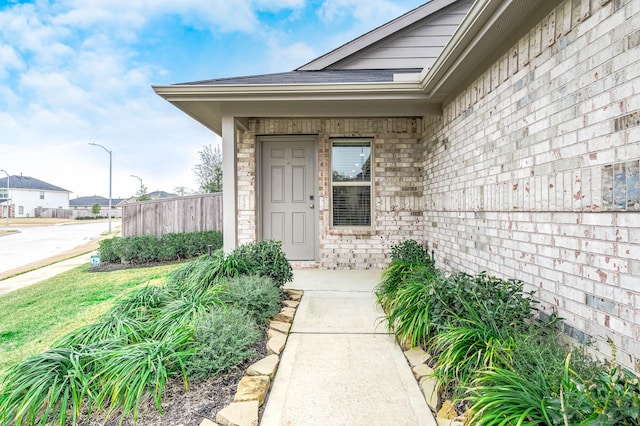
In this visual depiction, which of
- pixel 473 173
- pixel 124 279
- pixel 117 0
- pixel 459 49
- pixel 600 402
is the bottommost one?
pixel 124 279

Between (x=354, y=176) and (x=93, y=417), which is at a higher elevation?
(x=354, y=176)

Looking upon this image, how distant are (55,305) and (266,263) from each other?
3.01 meters

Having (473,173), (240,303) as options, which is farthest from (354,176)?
(240,303)

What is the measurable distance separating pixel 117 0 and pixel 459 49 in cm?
1066

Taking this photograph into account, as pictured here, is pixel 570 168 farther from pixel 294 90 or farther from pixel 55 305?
pixel 55 305

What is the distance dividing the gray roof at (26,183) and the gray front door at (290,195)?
4959 cm

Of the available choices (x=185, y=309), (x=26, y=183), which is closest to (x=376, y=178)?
(x=185, y=309)

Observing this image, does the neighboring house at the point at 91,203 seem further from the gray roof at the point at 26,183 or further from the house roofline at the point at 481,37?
the house roofline at the point at 481,37

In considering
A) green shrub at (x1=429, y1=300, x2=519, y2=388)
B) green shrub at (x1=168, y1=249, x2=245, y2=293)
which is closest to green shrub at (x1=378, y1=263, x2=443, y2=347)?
green shrub at (x1=429, y1=300, x2=519, y2=388)

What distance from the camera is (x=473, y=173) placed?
350 cm

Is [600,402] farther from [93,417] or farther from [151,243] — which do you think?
[151,243]

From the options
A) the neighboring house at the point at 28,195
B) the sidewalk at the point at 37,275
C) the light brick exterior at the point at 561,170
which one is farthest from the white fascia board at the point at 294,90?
the neighboring house at the point at 28,195

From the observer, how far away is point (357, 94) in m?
4.20

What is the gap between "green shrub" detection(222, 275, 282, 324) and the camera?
2.95m
